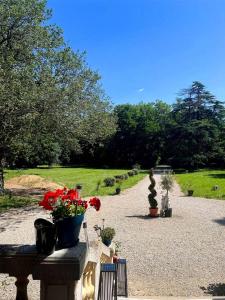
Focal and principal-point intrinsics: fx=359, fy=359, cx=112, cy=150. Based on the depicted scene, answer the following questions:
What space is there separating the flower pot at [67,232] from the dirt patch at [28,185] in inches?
952

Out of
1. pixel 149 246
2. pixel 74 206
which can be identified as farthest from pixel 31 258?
pixel 149 246

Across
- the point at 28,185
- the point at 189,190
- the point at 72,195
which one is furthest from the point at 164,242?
the point at 28,185

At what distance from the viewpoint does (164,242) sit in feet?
43.5

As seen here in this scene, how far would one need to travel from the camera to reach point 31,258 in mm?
3510

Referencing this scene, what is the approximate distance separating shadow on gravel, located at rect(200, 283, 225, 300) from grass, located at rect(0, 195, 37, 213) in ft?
48.1

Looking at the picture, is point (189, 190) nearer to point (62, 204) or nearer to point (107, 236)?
point (107, 236)

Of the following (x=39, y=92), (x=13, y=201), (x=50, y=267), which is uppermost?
(x=39, y=92)

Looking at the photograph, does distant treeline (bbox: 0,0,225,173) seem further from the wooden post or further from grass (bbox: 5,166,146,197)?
the wooden post

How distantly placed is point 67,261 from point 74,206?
2.91ft

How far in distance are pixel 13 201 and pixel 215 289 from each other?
684 inches

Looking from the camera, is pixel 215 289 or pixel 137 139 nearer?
pixel 215 289

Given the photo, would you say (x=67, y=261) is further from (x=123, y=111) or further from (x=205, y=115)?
(x=123, y=111)

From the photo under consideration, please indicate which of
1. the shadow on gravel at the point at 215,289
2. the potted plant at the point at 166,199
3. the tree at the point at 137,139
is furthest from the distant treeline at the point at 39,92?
the tree at the point at 137,139

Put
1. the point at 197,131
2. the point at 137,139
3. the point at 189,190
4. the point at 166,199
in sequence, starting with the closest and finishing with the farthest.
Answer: the point at 166,199 → the point at 189,190 → the point at 197,131 → the point at 137,139
